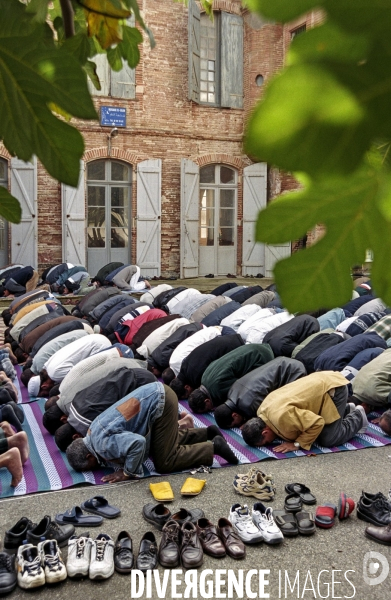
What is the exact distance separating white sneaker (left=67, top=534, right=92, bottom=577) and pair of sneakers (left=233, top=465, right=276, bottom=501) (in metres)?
1.05

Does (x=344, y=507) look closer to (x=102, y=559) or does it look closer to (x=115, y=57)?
(x=102, y=559)

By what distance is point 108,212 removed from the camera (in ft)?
43.3

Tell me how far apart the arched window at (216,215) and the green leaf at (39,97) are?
1346cm

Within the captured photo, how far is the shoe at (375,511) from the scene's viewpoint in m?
3.68

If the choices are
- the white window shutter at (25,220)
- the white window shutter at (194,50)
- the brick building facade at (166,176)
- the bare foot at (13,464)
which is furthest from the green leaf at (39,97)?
the white window shutter at (194,50)

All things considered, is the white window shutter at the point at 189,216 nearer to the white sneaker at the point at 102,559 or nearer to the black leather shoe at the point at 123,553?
the black leather shoe at the point at 123,553

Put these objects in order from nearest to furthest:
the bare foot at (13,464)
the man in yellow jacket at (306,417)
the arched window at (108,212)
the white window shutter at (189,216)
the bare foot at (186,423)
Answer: the bare foot at (13,464), the man in yellow jacket at (306,417), the bare foot at (186,423), the arched window at (108,212), the white window shutter at (189,216)

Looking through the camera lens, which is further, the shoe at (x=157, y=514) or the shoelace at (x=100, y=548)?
the shoe at (x=157, y=514)

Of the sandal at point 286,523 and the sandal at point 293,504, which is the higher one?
the sandal at point 293,504

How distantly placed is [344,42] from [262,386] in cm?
519

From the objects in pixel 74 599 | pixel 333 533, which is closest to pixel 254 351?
pixel 333 533

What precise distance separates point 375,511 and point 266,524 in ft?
2.03

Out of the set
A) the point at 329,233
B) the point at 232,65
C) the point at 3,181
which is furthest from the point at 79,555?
the point at 232,65

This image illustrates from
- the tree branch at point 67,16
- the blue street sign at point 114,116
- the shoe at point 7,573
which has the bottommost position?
the shoe at point 7,573
